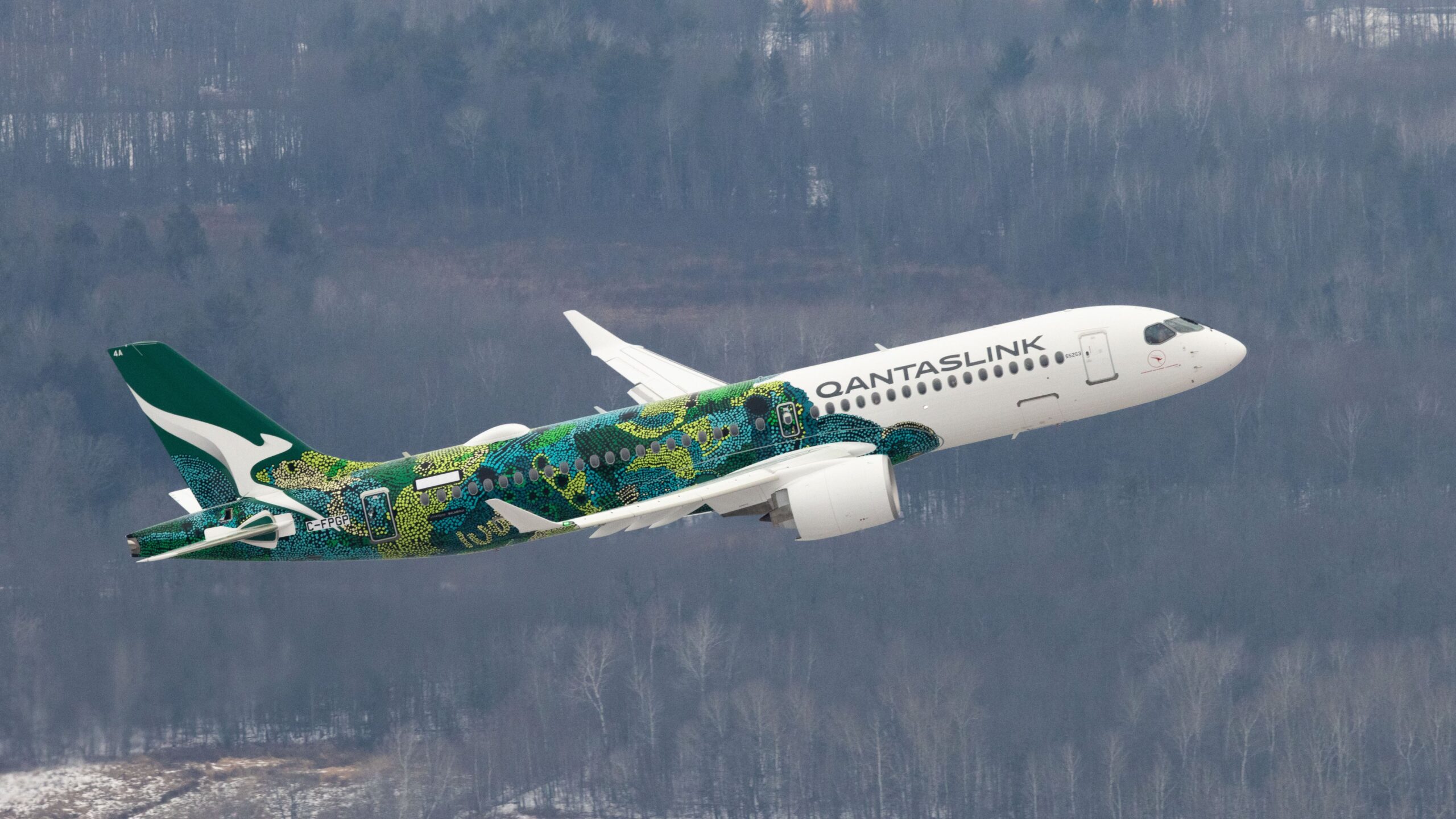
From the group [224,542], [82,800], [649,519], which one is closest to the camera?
[649,519]

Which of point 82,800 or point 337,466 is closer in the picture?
point 337,466

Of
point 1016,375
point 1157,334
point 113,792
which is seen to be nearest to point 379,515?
point 1016,375

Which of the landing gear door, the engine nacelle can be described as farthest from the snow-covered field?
the engine nacelle

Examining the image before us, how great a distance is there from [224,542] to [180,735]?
373 feet

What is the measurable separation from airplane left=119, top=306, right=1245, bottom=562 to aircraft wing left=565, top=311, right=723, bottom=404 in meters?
7.80

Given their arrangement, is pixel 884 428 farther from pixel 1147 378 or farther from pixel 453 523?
pixel 453 523

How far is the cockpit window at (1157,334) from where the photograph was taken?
3484 inches

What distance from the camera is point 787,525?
8812 cm

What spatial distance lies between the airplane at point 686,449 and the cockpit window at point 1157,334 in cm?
7

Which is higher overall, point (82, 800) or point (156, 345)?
point (156, 345)

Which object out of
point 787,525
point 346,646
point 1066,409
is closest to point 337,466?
point 787,525

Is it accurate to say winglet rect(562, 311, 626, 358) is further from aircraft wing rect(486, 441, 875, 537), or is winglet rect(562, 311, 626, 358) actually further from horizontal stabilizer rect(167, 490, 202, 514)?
horizontal stabilizer rect(167, 490, 202, 514)

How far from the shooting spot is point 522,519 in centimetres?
8200

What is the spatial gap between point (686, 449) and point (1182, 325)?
2306 centimetres
